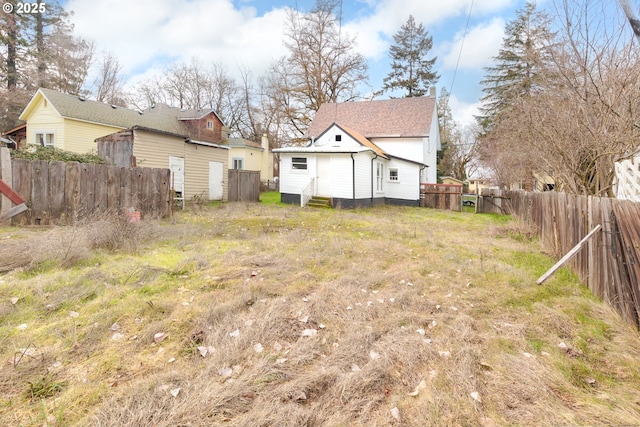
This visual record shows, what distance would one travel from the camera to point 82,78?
26.8 metres

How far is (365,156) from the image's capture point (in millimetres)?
16969

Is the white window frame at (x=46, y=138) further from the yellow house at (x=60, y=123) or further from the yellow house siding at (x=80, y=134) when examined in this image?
the yellow house siding at (x=80, y=134)

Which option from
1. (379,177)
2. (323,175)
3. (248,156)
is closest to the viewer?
(323,175)

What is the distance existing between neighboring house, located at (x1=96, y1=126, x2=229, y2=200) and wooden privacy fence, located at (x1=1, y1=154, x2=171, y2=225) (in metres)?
1.83

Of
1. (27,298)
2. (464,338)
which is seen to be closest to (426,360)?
(464,338)

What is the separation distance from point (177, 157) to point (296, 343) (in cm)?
1492

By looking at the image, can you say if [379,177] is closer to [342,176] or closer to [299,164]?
[342,176]

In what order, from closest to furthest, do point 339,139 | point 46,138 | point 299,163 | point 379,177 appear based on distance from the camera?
point 299,163 → point 46,138 → point 339,139 → point 379,177

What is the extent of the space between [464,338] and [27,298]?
15.8 ft

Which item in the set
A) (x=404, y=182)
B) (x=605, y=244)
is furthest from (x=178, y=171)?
(x=605, y=244)

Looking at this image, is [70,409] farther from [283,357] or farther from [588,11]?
[588,11]

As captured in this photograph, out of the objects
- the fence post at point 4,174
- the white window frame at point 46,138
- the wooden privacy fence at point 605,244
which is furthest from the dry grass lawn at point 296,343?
the white window frame at point 46,138

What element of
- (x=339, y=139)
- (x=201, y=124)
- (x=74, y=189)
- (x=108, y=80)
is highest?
(x=108, y=80)

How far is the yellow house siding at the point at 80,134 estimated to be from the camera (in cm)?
1767
